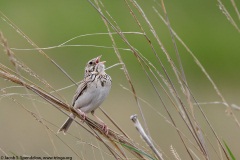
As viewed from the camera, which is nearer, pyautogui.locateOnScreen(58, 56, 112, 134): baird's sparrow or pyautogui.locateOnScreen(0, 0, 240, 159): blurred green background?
pyautogui.locateOnScreen(58, 56, 112, 134): baird's sparrow

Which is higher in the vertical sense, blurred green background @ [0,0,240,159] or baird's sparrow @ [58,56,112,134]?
blurred green background @ [0,0,240,159]

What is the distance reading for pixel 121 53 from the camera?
15742 millimetres

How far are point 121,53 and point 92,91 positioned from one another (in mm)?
8985

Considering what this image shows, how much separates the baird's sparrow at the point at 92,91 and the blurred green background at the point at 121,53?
2994 mm

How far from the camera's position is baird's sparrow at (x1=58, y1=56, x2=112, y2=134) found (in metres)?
6.64

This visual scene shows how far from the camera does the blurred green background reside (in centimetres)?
1136

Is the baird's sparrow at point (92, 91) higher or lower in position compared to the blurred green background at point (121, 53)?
lower

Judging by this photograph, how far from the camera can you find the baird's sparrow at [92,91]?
6641 millimetres

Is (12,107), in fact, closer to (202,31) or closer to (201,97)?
(201,97)

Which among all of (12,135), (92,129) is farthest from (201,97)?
(92,129)

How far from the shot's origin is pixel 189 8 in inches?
779

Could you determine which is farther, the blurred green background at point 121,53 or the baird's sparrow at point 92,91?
the blurred green background at point 121,53

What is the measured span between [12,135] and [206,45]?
853 cm

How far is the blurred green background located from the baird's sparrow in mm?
2994
